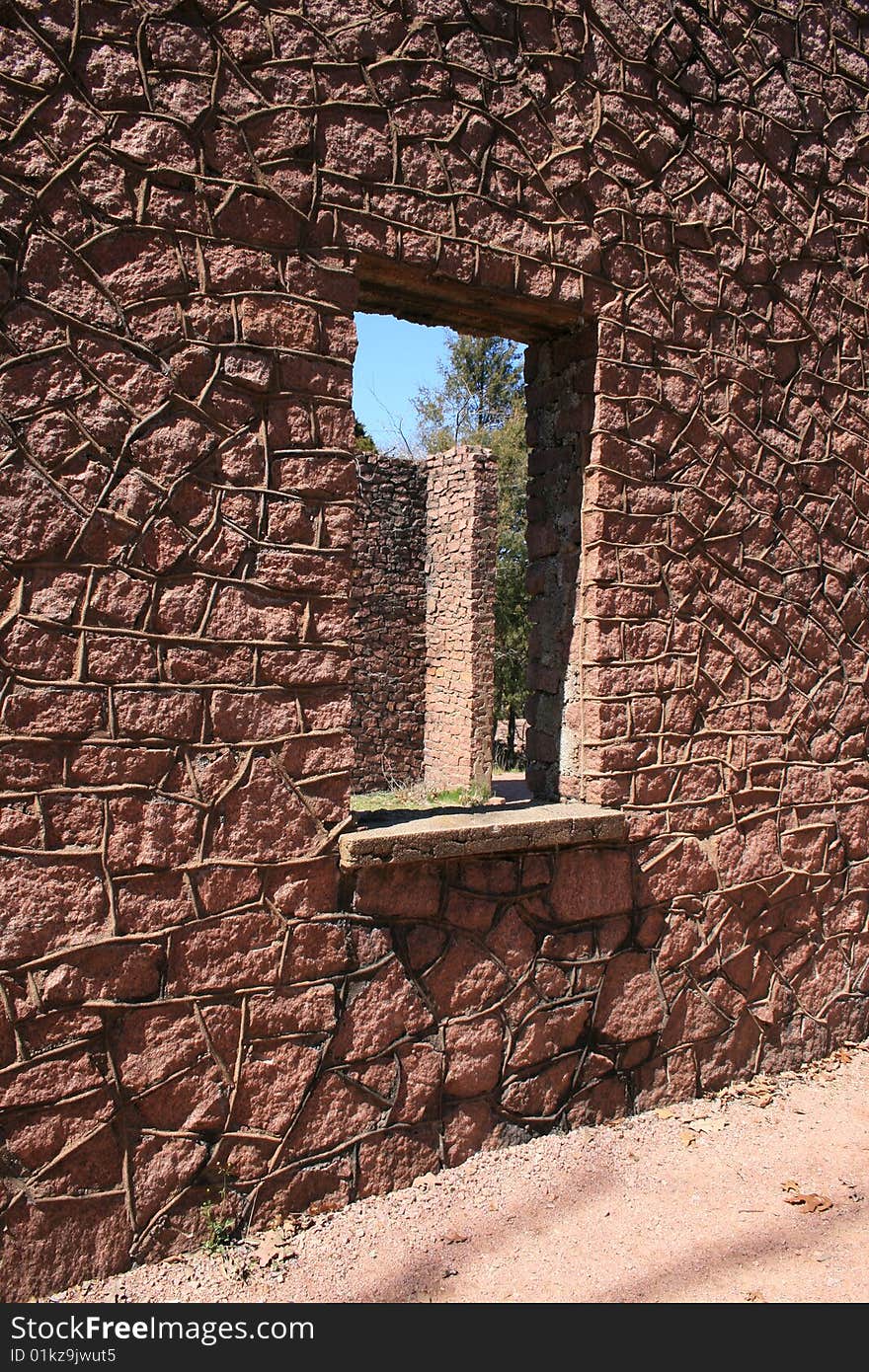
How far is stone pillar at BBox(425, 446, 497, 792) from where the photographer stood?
30.9ft

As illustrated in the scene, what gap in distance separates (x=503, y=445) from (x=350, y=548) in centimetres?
1372

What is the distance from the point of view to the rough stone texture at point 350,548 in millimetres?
2404

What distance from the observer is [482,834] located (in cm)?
301

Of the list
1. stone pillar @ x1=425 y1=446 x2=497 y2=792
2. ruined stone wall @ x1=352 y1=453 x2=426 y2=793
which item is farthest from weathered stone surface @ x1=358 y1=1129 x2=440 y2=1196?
ruined stone wall @ x1=352 y1=453 x2=426 y2=793

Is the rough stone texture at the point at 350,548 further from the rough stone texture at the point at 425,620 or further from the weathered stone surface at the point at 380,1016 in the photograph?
the rough stone texture at the point at 425,620

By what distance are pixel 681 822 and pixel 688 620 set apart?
0.77 metres

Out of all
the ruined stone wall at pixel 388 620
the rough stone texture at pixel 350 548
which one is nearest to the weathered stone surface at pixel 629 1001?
the rough stone texture at pixel 350 548

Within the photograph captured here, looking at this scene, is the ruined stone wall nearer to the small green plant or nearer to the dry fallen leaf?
the dry fallen leaf

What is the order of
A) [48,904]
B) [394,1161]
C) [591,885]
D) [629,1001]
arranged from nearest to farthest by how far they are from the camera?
[48,904] → [394,1161] → [591,885] → [629,1001]

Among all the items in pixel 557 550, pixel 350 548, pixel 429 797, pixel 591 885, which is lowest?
pixel 429 797

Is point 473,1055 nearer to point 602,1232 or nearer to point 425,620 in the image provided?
point 602,1232

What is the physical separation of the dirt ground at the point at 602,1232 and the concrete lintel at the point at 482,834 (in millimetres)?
1072

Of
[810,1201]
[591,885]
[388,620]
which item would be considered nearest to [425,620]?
[388,620]

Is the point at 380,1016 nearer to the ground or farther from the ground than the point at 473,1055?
farther from the ground
